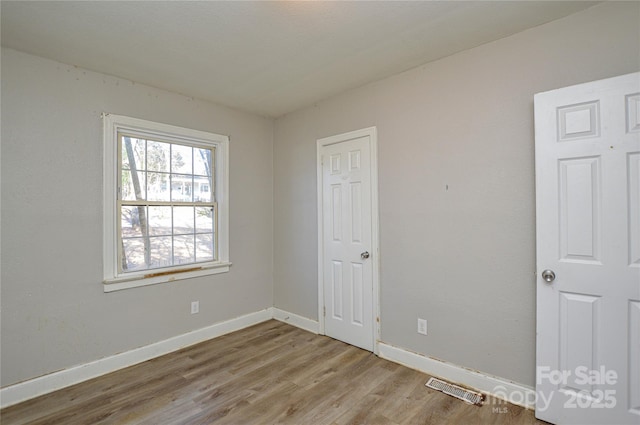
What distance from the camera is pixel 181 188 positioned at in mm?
3240

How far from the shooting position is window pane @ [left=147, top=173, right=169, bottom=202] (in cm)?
301

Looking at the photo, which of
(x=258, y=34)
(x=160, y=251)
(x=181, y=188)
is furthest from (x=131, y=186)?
(x=258, y=34)

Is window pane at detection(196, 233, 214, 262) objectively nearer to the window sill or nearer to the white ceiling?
the window sill

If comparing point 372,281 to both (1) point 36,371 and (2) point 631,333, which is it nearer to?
(2) point 631,333

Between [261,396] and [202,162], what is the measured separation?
2.42m

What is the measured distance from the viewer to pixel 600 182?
177 cm

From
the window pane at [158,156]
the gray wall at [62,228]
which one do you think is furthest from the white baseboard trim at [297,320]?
the window pane at [158,156]

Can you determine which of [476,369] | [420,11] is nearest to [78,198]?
[420,11]

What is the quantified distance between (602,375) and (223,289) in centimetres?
324

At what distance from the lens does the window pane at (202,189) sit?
3.36m

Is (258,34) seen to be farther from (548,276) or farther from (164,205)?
(548,276)

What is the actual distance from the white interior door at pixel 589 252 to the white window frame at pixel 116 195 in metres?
2.94

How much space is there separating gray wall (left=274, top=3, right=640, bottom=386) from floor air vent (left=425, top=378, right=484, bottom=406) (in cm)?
18

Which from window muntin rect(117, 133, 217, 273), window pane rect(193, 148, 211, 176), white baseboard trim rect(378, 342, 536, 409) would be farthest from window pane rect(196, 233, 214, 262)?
white baseboard trim rect(378, 342, 536, 409)
